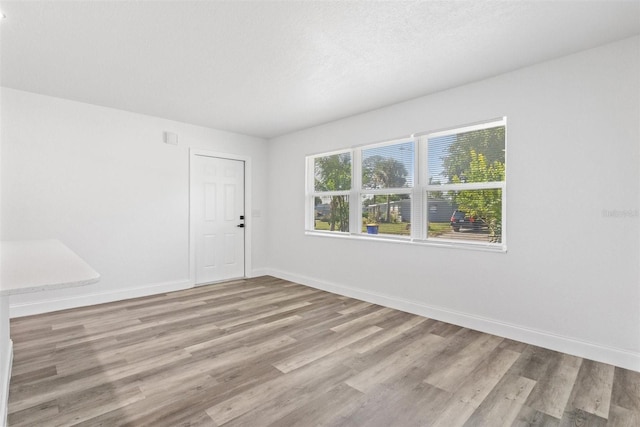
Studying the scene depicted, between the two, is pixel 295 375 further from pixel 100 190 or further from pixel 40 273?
pixel 100 190

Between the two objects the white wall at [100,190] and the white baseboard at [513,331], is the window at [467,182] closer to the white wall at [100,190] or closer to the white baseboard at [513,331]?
the white baseboard at [513,331]

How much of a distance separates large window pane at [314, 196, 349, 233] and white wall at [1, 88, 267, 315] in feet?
6.34

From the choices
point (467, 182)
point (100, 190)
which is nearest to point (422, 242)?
point (467, 182)

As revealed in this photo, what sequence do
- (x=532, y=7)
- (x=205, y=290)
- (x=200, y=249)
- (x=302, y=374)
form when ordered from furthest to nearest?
(x=200, y=249) → (x=205, y=290) → (x=302, y=374) → (x=532, y=7)

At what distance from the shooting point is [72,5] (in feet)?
6.75

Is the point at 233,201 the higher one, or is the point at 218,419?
the point at 233,201

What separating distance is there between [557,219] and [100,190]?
4.98 m

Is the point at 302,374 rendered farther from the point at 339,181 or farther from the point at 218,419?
the point at 339,181

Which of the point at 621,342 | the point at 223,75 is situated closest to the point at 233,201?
the point at 223,75

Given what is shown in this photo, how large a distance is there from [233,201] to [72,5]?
3.56 metres

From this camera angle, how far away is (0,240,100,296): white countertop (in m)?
1.06

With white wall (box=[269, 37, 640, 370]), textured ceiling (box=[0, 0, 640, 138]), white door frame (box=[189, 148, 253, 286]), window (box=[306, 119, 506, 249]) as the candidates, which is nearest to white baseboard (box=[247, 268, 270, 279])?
white door frame (box=[189, 148, 253, 286])

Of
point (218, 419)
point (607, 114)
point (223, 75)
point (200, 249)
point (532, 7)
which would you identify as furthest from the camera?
point (200, 249)

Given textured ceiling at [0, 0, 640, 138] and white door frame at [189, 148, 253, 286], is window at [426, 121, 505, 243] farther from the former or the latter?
white door frame at [189, 148, 253, 286]
